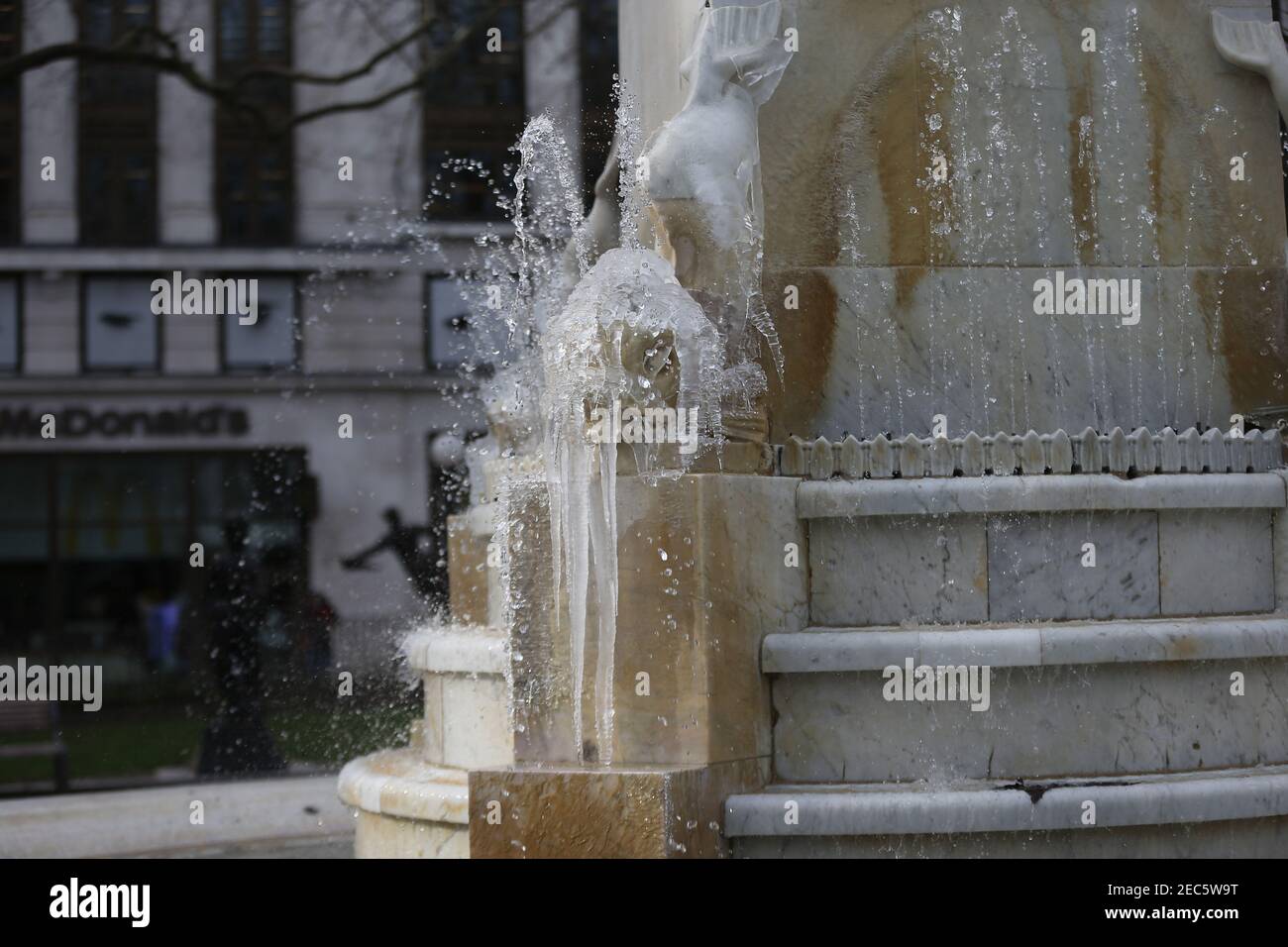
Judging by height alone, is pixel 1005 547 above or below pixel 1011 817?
above

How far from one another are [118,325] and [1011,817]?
26817mm

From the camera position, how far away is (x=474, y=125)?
29.9 m

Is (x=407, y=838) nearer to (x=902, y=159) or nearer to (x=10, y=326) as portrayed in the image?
(x=902, y=159)

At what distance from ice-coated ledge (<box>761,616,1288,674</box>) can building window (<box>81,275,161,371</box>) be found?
84.9 ft

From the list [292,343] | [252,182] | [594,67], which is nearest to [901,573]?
[594,67]

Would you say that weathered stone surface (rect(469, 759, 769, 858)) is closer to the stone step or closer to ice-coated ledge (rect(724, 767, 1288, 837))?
ice-coated ledge (rect(724, 767, 1288, 837))

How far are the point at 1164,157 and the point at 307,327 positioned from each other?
79.4 ft

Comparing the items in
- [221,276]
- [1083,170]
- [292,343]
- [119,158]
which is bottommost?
[1083,170]

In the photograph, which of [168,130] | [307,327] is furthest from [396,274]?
[168,130]

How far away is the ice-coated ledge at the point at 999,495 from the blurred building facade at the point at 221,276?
21.4 metres

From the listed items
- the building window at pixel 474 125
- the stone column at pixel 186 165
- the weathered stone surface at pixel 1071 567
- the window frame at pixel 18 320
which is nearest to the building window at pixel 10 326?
the window frame at pixel 18 320

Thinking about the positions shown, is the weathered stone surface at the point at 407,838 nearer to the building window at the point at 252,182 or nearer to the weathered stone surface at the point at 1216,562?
the weathered stone surface at the point at 1216,562

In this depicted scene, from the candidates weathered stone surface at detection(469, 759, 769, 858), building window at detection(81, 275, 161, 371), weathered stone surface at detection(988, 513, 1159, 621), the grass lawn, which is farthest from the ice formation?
building window at detection(81, 275, 161, 371)

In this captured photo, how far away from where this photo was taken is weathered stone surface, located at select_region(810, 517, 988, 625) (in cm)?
601
